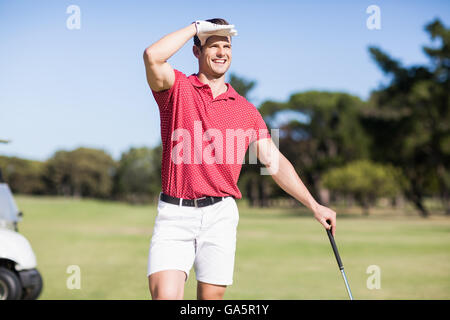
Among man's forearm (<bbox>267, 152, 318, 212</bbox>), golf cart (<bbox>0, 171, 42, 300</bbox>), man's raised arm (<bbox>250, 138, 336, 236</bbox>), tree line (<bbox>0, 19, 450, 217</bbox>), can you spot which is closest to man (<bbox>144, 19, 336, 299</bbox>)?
man's raised arm (<bbox>250, 138, 336, 236</bbox>)

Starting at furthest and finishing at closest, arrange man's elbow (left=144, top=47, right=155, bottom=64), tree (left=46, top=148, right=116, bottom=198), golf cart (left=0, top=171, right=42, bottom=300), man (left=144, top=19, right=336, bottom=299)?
tree (left=46, top=148, right=116, bottom=198), golf cart (left=0, top=171, right=42, bottom=300), man (left=144, top=19, right=336, bottom=299), man's elbow (left=144, top=47, right=155, bottom=64)

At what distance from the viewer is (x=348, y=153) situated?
63688 millimetres

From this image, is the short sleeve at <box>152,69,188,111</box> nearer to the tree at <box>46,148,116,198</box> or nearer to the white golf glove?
the white golf glove

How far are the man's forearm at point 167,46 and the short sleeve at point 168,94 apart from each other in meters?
0.22

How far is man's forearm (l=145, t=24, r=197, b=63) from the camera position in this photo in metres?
3.11

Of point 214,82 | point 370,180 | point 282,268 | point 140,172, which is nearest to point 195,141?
point 214,82

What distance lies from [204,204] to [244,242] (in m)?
16.5

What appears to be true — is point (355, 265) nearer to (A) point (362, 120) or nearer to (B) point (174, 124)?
(B) point (174, 124)

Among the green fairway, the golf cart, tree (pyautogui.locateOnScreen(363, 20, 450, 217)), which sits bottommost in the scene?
the green fairway

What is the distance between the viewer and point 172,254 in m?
3.24

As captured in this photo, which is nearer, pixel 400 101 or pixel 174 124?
pixel 174 124

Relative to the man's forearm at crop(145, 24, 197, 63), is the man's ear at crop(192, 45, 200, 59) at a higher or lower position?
higher

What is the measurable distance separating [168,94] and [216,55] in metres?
0.43

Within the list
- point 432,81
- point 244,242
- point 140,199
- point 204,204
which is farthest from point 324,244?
point 140,199
